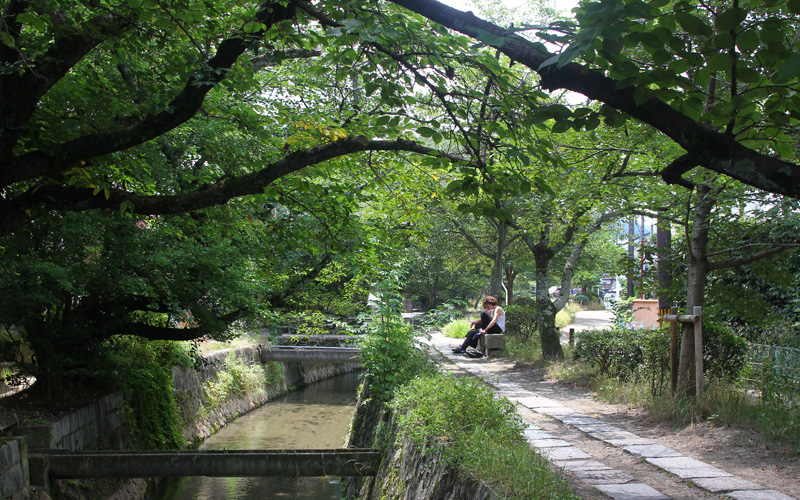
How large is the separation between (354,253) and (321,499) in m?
4.87

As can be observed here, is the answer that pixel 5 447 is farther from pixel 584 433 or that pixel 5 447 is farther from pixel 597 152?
pixel 597 152

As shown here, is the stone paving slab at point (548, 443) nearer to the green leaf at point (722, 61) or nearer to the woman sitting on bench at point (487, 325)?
the green leaf at point (722, 61)

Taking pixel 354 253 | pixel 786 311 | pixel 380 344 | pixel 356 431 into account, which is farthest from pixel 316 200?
pixel 786 311

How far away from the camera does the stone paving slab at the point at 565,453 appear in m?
5.51

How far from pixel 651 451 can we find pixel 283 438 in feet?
32.7

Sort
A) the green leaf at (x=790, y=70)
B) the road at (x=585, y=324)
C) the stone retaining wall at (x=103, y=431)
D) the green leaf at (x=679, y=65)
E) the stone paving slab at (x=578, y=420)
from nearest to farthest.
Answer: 1. the green leaf at (x=790, y=70)
2. the green leaf at (x=679, y=65)
3. the stone retaining wall at (x=103, y=431)
4. the stone paving slab at (x=578, y=420)
5. the road at (x=585, y=324)

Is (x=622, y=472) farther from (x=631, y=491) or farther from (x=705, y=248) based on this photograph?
(x=705, y=248)

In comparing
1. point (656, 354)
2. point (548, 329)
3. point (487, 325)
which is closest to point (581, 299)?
point (487, 325)

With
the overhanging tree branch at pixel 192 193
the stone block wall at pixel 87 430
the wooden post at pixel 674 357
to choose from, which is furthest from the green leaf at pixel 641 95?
the stone block wall at pixel 87 430

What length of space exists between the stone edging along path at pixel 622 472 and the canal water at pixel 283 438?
5365mm

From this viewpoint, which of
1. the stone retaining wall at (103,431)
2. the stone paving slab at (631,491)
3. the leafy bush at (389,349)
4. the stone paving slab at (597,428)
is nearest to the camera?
the stone paving slab at (631,491)

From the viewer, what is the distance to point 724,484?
188 inches

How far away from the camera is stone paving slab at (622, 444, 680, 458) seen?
573 cm

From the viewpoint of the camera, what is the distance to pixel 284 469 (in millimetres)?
7359
